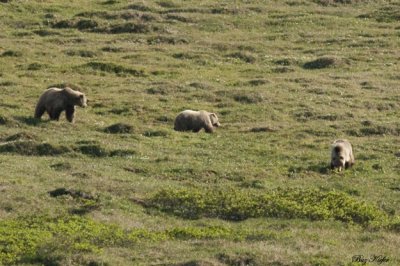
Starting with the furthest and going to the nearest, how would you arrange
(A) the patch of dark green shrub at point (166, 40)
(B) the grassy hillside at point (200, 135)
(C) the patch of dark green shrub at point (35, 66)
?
1. (A) the patch of dark green shrub at point (166, 40)
2. (C) the patch of dark green shrub at point (35, 66)
3. (B) the grassy hillside at point (200, 135)

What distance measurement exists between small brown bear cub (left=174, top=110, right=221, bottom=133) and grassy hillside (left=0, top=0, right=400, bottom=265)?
47cm

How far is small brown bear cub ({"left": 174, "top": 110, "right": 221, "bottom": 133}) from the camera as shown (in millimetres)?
34562

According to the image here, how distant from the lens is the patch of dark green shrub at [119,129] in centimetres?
3300

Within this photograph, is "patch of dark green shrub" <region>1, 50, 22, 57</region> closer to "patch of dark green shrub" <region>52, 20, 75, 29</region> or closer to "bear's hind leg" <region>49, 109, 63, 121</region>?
"patch of dark green shrub" <region>52, 20, 75, 29</region>

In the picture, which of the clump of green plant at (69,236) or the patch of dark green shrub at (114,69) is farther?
the patch of dark green shrub at (114,69)

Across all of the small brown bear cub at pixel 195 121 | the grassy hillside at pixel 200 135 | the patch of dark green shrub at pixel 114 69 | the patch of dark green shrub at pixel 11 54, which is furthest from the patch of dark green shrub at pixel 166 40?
the small brown bear cub at pixel 195 121

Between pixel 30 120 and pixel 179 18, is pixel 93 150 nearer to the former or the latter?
pixel 30 120

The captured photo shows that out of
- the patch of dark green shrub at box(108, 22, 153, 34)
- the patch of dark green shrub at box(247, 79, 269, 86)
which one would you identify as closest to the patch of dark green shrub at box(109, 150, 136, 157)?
the patch of dark green shrub at box(247, 79, 269, 86)

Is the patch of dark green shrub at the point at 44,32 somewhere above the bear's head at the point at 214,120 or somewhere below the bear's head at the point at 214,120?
below

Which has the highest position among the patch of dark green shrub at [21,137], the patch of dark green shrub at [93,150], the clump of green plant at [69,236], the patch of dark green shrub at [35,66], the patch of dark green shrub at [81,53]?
the clump of green plant at [69,236]

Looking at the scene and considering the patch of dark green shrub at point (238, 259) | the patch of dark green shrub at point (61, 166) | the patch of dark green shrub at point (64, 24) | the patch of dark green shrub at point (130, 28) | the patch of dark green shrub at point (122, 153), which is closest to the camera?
the patch of dark green shrub at point (238, 259)

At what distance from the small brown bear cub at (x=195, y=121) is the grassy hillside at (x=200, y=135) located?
0.47 m

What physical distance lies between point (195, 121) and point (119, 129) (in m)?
3.01

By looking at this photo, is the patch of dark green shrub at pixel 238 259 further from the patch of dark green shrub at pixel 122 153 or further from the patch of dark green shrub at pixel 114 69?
the patch of dark green shrub at pixel 114 69
